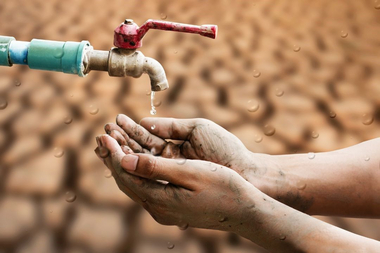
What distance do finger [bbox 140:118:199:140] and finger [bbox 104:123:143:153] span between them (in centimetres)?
5

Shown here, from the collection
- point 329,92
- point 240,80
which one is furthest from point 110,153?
point 329,92

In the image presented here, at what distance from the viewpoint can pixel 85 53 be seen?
0.53 m

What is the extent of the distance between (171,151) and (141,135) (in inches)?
2.7

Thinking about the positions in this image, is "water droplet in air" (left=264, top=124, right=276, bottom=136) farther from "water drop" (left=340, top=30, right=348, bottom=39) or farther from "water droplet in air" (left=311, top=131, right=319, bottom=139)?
"water drop" (left=340, top=30, right=348, bottom=39)

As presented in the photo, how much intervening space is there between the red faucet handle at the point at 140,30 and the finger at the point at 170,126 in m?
0.24

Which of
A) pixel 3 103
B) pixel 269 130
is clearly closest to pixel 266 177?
pixel 269 130

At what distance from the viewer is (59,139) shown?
939mm

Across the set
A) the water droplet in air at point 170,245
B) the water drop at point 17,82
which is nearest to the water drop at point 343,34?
the water droplet in air at point 170,245

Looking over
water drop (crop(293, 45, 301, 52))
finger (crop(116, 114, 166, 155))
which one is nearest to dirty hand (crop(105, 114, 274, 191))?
finger (crop(116, 114, 166, 155))

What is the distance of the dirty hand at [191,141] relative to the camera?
0.73m

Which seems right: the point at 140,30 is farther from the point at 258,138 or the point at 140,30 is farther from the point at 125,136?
the point at 258,138

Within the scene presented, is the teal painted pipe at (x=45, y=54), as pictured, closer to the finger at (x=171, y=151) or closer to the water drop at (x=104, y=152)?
the water drop at (x=104, y=152)

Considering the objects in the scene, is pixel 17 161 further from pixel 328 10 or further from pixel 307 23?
pixel 328 10

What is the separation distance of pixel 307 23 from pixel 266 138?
0.49 m
